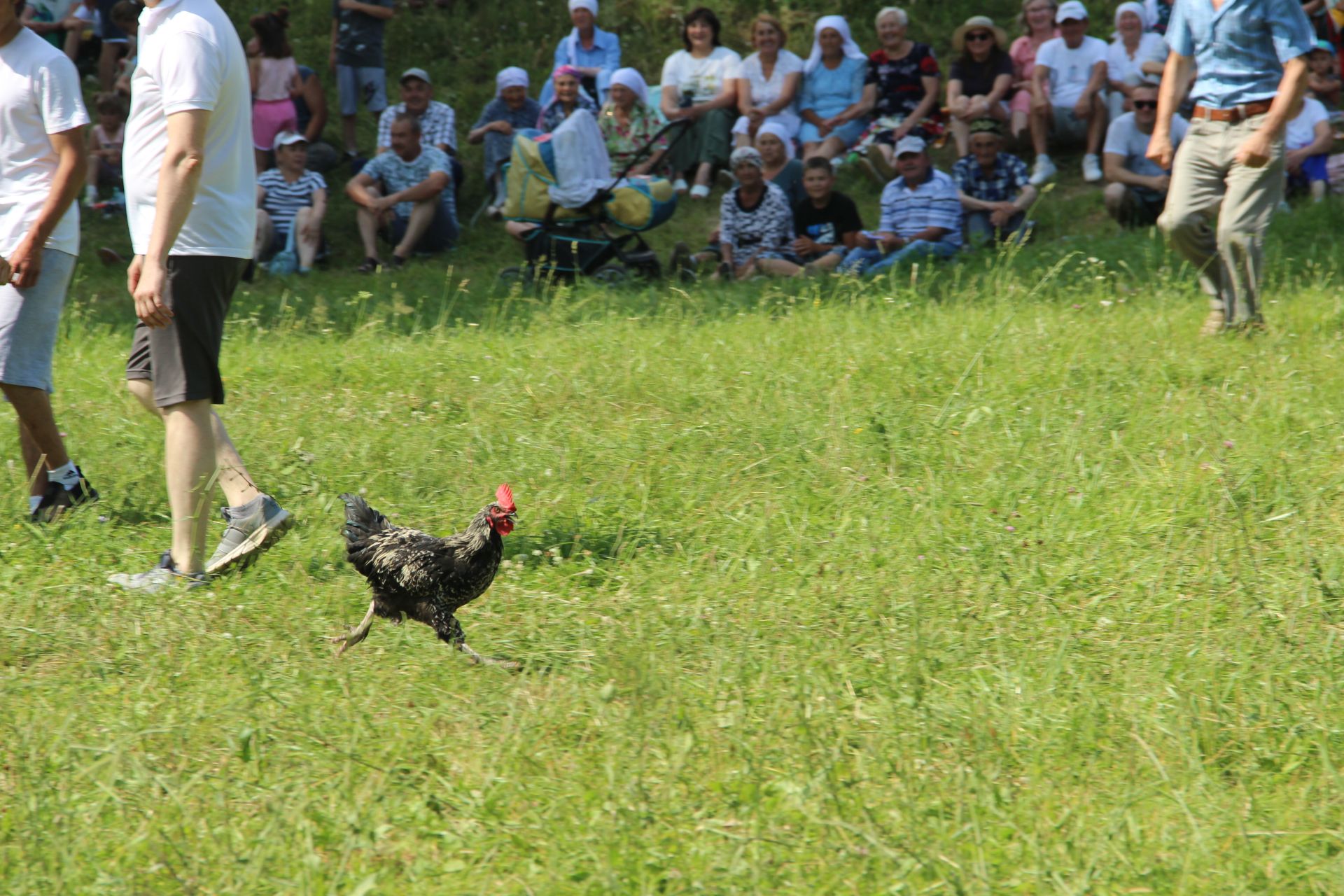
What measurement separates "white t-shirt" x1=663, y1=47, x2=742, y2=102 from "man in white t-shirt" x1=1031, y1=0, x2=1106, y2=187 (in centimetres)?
287

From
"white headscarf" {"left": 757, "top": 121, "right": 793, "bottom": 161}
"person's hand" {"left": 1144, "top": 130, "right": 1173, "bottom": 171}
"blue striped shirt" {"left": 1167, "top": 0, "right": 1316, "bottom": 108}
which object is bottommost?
"white headscarf" {"left": 757, "top": 121, "right": 793, "bottom": 161}

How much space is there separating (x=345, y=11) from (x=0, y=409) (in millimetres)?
8176

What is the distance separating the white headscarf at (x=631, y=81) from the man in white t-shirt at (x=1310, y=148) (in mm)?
5552

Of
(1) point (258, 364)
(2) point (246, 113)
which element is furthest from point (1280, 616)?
(1) point (258, 364)

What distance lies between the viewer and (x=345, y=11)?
44.2 ft

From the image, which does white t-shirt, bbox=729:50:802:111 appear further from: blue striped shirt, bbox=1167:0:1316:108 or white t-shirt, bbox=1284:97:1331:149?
blue striped shirt, bbox=1167:0:1316:108

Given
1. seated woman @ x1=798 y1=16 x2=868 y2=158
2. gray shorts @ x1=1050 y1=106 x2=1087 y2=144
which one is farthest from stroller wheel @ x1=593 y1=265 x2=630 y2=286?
gray shorts @ x1=1050 y1=106 x2=1087 y2=144

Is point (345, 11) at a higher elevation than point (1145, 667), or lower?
higher

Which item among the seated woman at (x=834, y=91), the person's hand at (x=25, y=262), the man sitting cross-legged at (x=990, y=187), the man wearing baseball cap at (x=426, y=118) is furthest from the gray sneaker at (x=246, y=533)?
the seated woman at (x=834, y=91)

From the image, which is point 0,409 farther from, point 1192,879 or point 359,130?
point 359,130

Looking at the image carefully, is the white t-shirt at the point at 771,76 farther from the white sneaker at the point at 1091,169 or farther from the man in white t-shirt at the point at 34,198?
the man in white t-shirt at the point at 34,198

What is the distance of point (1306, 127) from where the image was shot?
10.5 meters

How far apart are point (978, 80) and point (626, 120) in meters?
3.32

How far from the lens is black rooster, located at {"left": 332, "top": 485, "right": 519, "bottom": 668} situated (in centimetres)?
377
